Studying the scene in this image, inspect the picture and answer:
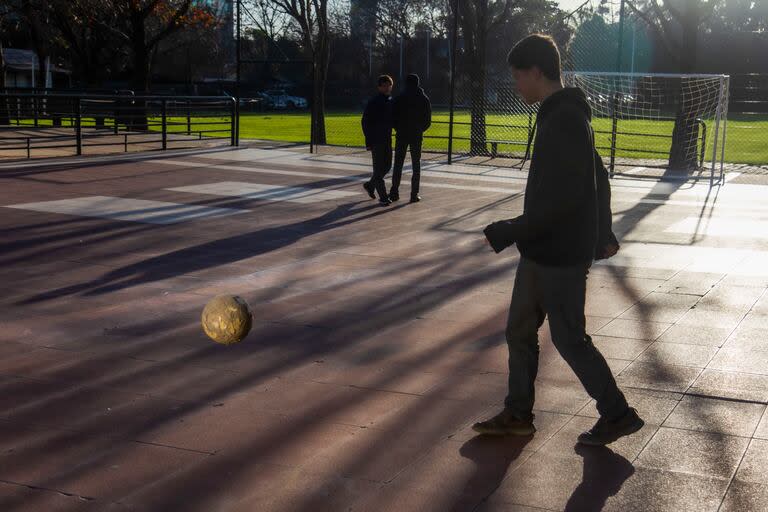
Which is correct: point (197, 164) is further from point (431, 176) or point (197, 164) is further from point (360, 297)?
point (360, 297)

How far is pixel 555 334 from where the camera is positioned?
4.61 meters

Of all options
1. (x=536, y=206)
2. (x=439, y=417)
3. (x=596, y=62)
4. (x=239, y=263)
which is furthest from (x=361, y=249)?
(x=596, y=62)

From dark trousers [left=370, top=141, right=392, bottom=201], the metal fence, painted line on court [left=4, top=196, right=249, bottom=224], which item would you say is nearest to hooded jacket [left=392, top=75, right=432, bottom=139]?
dark trousers [left=370, top=141, right=392, bottom=201]

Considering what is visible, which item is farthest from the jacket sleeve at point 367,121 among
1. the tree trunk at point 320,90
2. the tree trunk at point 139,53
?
the tree trunk at point 139,53

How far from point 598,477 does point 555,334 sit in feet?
2.24

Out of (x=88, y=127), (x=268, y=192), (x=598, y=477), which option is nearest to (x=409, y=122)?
(x=268, y=192)

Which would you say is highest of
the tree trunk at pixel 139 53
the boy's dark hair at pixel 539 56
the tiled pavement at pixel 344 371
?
the tree trunk at pixel 139 53

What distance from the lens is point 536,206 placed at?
4.40 metres

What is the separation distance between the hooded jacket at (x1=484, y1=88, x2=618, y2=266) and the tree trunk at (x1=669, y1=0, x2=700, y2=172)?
57.1ft

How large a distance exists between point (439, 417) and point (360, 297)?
3070 millimetres

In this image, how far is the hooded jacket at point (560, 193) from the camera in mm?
4363

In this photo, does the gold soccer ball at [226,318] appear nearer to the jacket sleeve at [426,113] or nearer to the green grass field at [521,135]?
the jacket sleeve at [426,113]

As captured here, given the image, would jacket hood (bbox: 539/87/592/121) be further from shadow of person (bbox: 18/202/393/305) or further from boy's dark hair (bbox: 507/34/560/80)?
shadow of person (bbox: 18/202/393/305)

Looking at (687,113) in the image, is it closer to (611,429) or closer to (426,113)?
(426,113)
